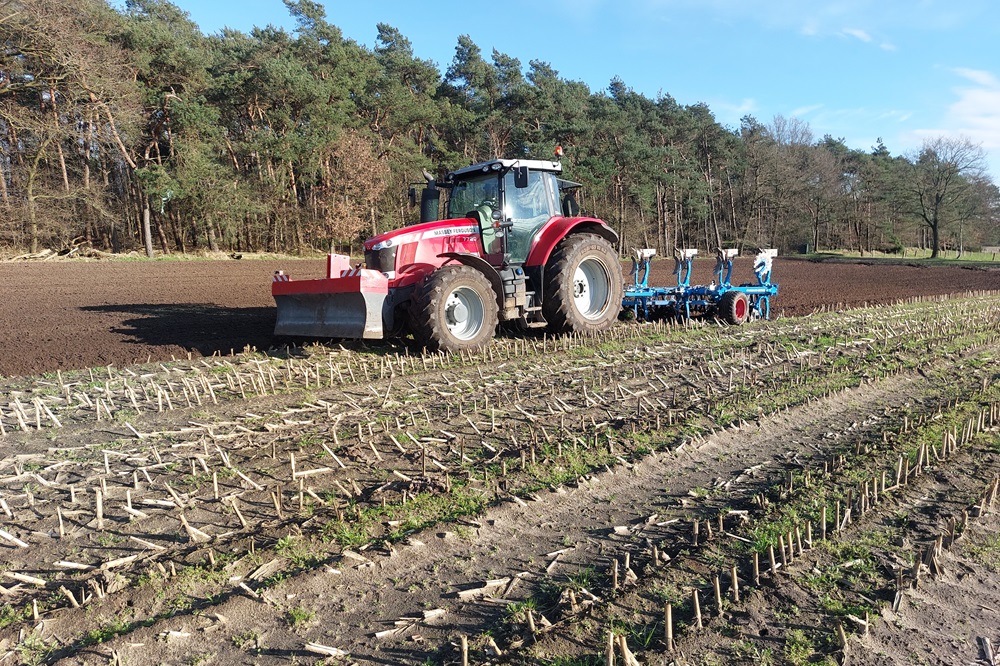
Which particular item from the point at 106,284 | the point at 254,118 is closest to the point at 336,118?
the point at 254,118

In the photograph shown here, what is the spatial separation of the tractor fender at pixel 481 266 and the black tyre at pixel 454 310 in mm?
183

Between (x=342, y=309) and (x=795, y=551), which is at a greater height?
Result: (x=342, y=309)

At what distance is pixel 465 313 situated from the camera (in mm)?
7980

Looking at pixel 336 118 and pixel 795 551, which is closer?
pixel 795 551

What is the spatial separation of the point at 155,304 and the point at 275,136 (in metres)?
21.5

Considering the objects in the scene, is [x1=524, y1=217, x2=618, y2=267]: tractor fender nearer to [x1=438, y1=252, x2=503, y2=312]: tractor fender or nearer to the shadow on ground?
[x1=438, y1=252, x2=503, y2=312]: tractor fender

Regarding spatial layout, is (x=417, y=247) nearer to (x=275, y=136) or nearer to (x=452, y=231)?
(x=452, y=231)

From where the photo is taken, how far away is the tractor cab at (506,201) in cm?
856

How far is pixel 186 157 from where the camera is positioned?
30219 mm

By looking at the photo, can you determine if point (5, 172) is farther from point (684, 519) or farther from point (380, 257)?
point (684, 519)

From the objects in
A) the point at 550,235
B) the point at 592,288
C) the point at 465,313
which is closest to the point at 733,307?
the point at 592,288

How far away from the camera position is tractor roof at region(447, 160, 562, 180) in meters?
8.55

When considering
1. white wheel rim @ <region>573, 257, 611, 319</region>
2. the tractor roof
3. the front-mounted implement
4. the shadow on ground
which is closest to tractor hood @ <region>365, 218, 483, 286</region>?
the tractor roof

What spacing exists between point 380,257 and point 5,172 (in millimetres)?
30492
